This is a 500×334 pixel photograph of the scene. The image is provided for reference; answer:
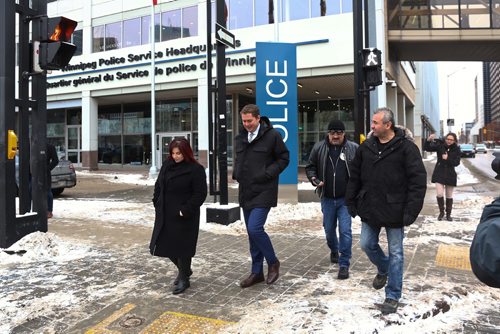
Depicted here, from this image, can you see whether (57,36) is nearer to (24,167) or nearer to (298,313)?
(24,167)

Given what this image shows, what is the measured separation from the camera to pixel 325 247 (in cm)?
641

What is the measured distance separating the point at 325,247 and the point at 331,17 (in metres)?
13.9

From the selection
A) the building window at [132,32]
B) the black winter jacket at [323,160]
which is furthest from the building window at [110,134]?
the black winter jacket at [323,160]

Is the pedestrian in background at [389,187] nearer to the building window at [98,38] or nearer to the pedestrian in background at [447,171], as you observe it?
the pedestrian in background at [447,171]

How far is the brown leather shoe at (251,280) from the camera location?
4578 millimetres

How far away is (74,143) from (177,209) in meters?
28.3

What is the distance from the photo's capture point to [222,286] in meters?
4.66

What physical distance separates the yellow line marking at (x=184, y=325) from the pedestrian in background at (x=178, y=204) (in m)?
0.62

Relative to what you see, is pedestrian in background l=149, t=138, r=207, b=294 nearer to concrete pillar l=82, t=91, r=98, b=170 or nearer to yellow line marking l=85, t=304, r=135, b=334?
yellow line marking l=85, t=304, r=135, b=334

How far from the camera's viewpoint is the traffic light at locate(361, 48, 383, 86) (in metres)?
7.74

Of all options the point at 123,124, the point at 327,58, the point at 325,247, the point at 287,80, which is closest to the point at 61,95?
the point at 123,124

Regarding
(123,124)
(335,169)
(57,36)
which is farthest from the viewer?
(123,124)

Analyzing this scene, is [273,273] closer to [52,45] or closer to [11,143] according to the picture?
[11,143]

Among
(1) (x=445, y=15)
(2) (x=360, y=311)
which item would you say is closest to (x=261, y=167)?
(2) (x=360, y=311)
